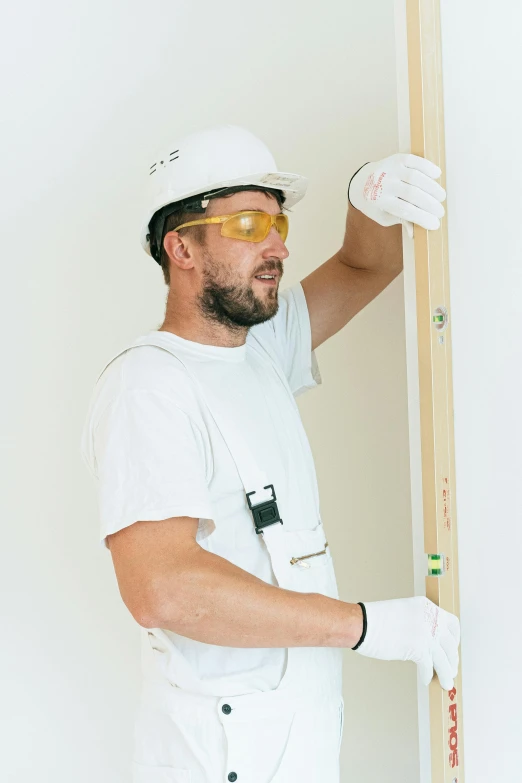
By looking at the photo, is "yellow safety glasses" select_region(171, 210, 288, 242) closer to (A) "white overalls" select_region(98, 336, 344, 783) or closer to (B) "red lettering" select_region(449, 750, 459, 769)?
(A) "white overalls" select_region(98, 336, 344, 783)

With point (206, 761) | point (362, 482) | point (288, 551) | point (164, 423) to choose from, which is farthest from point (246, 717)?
point (362, 482)

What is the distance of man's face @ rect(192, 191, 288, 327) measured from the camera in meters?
1.85

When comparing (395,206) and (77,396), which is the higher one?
(395,206)

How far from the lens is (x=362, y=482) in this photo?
242cm

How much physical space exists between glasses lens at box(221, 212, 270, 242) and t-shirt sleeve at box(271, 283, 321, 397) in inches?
12.6

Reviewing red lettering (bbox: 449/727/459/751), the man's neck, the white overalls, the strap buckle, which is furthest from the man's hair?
red lettering (bbox: 449/727/459/751)

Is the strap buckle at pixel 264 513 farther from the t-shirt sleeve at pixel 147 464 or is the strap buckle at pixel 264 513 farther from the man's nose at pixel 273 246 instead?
the man's nose at pixel 273 246

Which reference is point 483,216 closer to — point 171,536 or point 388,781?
point 171,536

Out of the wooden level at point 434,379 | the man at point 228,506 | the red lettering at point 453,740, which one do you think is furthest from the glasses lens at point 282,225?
the red lettering at point 453,740

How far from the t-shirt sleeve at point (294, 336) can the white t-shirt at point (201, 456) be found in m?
0.18

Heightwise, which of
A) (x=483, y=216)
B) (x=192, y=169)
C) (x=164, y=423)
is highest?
(x=192, y=169)

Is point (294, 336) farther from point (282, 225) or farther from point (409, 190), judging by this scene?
point (409, 190)

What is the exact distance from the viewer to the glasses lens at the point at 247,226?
6.01 ft

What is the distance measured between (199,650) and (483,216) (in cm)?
98
